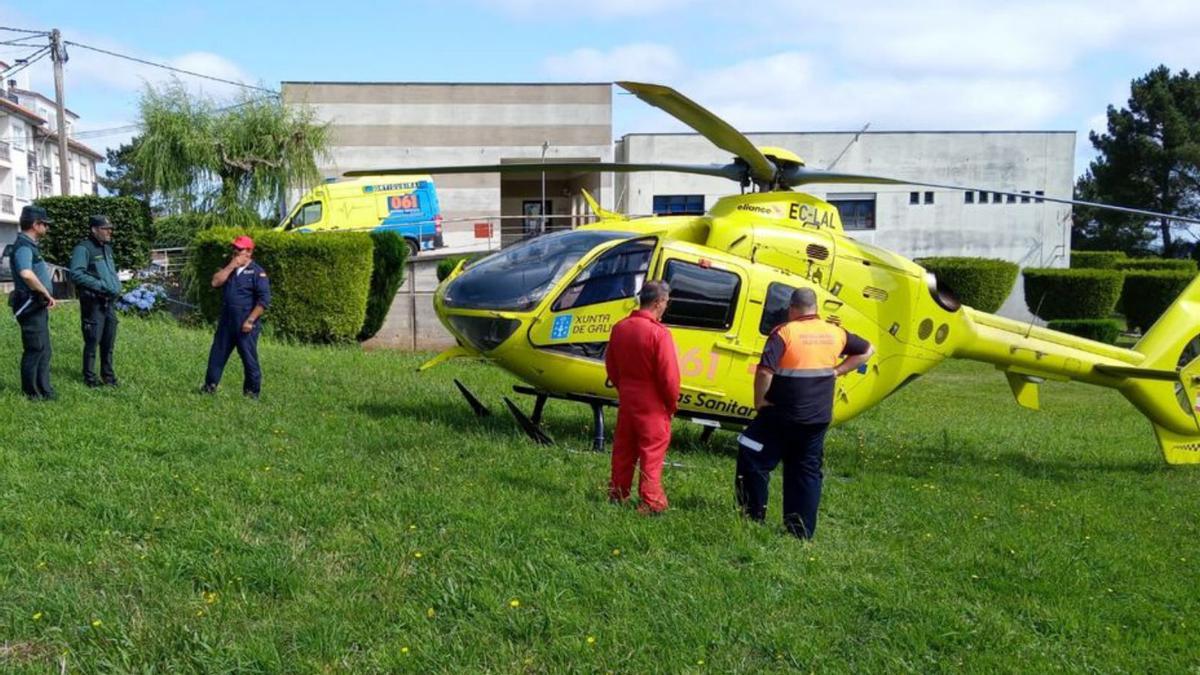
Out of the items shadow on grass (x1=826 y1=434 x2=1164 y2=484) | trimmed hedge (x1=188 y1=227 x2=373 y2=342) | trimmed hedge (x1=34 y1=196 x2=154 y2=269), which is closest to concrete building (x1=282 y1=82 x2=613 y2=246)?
trimmed hedge (x1=34 y1=196 x2=154 y2=269)

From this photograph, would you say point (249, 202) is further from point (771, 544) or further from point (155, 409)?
point (771, 544)

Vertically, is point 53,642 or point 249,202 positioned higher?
point 249,202

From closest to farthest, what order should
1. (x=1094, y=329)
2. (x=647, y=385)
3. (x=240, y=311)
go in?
(x=647, y=385)
(x=240, y=311)
(x=1094, y=329)

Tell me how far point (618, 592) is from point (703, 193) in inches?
1369

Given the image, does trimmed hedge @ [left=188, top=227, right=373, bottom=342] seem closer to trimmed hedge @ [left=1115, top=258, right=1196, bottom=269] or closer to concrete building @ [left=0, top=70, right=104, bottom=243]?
trimmed hedge @ [left=1115, top=258, right=1196, bottom=269]

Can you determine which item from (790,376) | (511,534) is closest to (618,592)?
(511,534)

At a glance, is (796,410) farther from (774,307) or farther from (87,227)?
(87,227)

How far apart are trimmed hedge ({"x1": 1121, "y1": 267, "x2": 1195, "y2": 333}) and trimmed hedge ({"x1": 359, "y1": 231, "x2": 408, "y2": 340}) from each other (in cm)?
2545

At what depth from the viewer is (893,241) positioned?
3859 centimetres

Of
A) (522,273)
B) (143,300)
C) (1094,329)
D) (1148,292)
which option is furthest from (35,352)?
(1148,292)

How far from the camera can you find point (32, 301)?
777 cm

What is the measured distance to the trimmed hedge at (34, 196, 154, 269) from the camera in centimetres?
2117

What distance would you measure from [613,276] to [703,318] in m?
0.88

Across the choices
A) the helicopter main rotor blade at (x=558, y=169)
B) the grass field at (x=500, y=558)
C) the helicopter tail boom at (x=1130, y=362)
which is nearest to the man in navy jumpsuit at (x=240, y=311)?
the grass field at (x=500, y=558)
